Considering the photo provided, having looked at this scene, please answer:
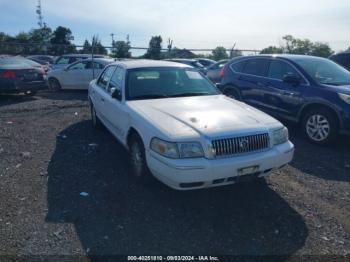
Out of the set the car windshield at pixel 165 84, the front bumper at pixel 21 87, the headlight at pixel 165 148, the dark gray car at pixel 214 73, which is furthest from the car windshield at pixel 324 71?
the front bumper at pixel 21 87

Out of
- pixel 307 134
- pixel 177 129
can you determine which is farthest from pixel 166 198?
pixel 307 134

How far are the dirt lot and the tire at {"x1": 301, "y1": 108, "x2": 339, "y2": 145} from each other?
29cm

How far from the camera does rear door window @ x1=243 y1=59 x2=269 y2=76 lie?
7586 millimetres

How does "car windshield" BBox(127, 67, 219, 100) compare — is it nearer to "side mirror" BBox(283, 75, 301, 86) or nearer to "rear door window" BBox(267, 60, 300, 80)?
"side mirror" BBox(283, 75, 301, 86)

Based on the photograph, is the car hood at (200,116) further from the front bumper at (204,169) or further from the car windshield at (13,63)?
the car windshield at (13,63)

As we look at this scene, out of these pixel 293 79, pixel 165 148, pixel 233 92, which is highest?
pixel 293 79

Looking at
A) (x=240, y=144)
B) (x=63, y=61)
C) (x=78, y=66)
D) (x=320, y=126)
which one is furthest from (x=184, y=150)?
(x=63, y=61)

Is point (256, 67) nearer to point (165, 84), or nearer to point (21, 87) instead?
point (165, 84)

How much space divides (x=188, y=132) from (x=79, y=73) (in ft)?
34.9

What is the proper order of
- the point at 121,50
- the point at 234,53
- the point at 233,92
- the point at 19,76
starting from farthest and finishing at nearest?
1. the point at 234,53
2. the point at 121,50
3. the point at 19,76
4. the point at 233,92

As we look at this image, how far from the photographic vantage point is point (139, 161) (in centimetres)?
432

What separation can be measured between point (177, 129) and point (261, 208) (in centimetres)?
136

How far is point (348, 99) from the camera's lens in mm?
5832

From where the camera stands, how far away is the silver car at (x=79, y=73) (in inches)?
516
